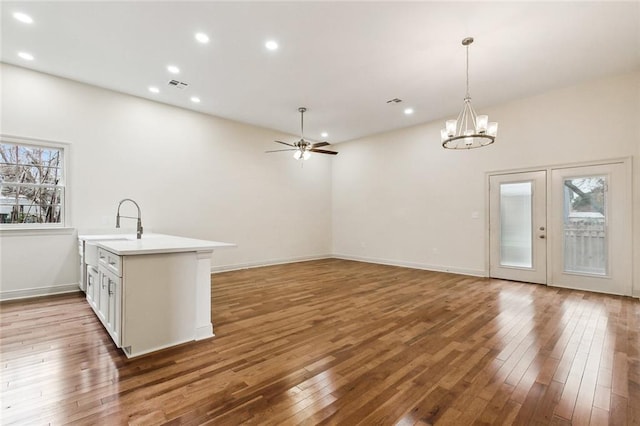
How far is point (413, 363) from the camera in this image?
2391 millimetres

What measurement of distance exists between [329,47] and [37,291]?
5.64m

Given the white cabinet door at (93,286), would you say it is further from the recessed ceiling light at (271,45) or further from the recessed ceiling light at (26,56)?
the recessed ceiling light at (271,45)

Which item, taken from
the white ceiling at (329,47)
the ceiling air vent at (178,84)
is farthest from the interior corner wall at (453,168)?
the ceiling air vent at (178,84)

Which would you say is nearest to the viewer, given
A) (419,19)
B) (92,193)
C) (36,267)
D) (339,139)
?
(419,19)

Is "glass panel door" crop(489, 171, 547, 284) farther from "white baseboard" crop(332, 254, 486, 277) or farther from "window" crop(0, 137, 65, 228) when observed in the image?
"window" crop(0, 137, 65, 228)

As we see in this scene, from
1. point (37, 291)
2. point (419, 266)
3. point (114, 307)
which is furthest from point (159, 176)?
point (419, 266)

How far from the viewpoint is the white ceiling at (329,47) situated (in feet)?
10.2

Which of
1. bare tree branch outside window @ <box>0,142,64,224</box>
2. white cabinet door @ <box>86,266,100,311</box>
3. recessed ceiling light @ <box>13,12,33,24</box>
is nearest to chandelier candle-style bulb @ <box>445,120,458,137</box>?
white cabinet door @ <box>86,266,100,311</box>

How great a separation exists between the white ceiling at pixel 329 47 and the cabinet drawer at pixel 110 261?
2.63 m

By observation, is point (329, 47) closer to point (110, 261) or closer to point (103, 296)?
point (110, 261)

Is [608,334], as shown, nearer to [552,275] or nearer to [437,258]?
[552,275]

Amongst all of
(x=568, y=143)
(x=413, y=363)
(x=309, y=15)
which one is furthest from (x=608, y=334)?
(x=309, y=15)

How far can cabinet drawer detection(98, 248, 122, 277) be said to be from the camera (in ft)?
8.16

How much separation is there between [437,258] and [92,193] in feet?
22.6
